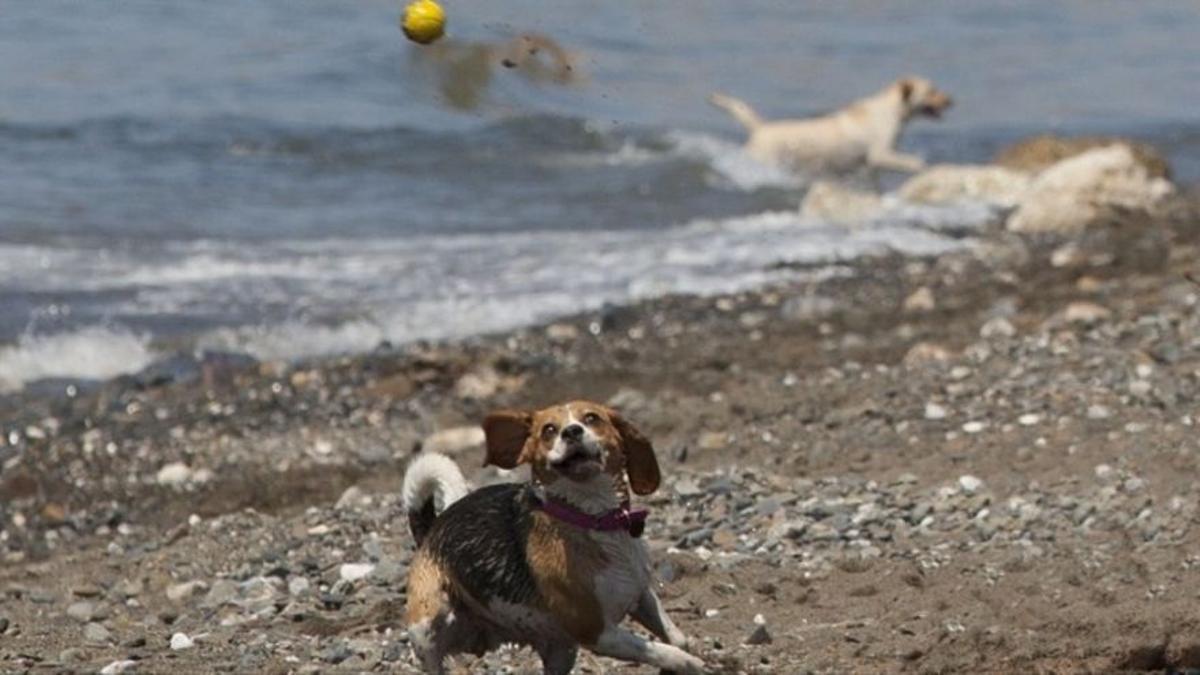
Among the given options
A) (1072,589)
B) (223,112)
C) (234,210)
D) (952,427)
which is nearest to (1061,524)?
(1072,589)

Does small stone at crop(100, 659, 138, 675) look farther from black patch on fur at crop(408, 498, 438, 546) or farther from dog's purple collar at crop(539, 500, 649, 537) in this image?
dog's purple collar at crop(539, 500, 649, 537)

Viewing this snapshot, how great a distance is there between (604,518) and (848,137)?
643 inches

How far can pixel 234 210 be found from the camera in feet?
66.9

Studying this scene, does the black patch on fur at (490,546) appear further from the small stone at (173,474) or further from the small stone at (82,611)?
the small stone at (173,474)

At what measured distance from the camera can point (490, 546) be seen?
6.48 meters

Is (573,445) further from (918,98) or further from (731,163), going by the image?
(731,163)

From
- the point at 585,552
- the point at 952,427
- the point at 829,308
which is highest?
the point at 585,552

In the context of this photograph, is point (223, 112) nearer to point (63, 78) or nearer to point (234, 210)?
point (63, 78)

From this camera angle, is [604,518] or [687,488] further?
[687,488]

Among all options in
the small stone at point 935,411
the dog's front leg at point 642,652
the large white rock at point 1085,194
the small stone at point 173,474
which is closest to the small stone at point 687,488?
the small stone at point 935,411

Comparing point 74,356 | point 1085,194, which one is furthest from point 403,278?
point 1085,194

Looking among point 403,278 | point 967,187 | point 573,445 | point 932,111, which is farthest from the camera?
point 932,111

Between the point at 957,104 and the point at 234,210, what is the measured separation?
37.2 ft

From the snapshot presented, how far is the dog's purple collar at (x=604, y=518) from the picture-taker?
20.7ft
